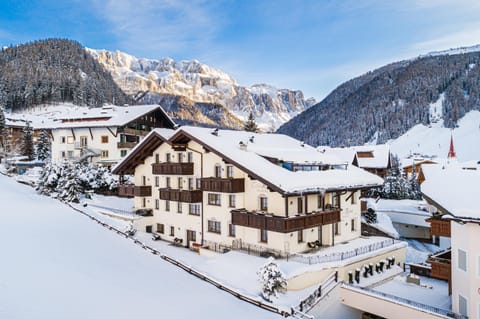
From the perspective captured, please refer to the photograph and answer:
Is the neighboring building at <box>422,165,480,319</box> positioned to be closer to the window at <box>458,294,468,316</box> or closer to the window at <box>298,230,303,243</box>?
the window at <box>458,294,468,316</box>

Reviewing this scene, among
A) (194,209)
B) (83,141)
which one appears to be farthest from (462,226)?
(83,141)

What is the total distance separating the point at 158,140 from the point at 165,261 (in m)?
11.7

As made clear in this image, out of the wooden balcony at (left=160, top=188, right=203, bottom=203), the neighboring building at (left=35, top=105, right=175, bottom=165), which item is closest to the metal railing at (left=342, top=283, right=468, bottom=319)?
the wooden balcony at (left=160, top=188, right=203, bottom=203)

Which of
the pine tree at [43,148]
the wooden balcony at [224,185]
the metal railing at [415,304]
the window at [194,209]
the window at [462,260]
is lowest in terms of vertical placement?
the metal railing at [415,304]

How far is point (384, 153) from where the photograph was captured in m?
71.6

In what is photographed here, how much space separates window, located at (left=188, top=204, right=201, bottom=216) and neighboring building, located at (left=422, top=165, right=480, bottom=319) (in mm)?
16470

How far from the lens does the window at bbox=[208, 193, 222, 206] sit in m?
27.1

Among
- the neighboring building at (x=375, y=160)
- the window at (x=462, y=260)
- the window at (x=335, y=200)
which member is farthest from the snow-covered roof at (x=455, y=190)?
the neighboring building at (x=375, y=160)

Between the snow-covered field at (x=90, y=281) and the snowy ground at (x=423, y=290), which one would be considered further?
the snowy ground at (x=423, y=290)

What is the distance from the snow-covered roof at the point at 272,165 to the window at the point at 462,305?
30.8 feet

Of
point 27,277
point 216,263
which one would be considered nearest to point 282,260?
point 216,263

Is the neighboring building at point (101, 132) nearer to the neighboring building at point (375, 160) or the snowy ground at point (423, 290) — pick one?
the neighboring building at point (375, 160)

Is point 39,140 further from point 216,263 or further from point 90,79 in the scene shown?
point 90,79

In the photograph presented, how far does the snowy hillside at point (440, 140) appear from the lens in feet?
360
